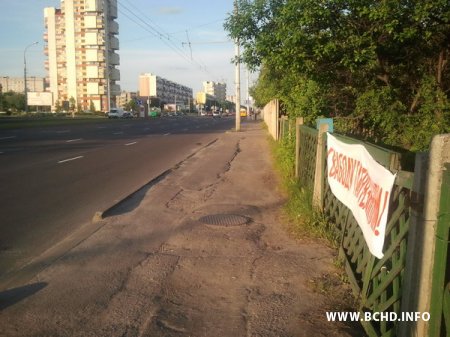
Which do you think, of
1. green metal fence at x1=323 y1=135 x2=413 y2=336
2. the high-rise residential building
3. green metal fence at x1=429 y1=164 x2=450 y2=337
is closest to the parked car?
the high-rise residential building

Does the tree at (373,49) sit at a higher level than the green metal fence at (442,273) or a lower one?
higher

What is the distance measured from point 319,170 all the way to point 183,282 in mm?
2961

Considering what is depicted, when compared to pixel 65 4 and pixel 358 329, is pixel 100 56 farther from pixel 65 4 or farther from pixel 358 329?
pixel 358 329

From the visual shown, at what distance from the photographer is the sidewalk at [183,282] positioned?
386 centimetres

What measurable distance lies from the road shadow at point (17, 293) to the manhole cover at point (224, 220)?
303cm

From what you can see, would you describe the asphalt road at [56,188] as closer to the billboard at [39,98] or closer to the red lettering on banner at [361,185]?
the red lettering on banner at [361,185]

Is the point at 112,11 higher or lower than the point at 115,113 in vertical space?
higher

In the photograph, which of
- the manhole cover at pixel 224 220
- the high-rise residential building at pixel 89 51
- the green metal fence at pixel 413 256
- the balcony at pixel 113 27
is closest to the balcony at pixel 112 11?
the high-rise residential building at pixel 89 51

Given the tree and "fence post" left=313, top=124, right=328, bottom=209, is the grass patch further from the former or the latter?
the tree

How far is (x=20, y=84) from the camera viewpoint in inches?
7638

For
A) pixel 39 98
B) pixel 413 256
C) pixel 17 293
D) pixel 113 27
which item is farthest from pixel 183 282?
pixel 113 27

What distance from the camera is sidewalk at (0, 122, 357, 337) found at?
152 inches

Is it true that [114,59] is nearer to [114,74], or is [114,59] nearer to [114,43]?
[114,74]

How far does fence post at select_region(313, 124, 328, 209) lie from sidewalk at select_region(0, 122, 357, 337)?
2.24 feet
